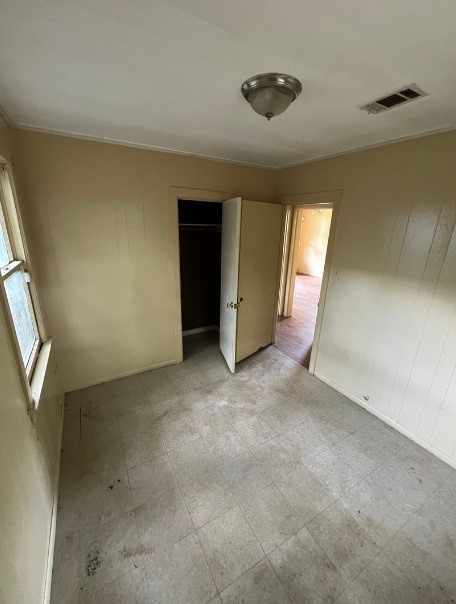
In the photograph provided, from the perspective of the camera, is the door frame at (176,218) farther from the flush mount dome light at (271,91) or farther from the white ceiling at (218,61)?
the flush mount dome light at (271,91)

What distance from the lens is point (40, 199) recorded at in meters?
2.01

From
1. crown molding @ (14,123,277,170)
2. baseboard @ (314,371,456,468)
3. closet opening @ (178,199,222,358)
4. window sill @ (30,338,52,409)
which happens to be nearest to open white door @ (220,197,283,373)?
crown molding @ (14,123,277,170)

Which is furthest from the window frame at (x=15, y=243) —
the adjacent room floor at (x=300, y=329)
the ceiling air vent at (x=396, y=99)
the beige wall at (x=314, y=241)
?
the beige wall at (x=314, y=241)

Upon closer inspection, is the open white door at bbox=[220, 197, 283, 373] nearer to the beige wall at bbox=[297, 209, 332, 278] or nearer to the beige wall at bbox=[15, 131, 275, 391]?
the beige wall at bbox=[15, 131, 275, 391]

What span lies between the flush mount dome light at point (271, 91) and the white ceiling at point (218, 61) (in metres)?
0.05

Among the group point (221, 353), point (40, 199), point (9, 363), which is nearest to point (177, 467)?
point (9, 363)

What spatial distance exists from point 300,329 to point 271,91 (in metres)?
3.50

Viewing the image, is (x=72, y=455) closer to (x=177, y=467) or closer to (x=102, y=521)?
(x=102, y=521)

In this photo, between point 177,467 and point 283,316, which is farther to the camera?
point 283,316

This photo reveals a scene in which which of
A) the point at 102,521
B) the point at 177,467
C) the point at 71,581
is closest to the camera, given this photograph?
the point at 71,581

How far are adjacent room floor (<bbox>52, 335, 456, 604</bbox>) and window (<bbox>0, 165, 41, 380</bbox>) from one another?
84 centimetres

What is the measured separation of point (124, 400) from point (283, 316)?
3156mm

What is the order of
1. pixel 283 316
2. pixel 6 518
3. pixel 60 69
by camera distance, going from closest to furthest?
pixel 6 518
pixel 60 69
pixel 283 316

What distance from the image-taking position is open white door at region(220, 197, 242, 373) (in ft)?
8.32
